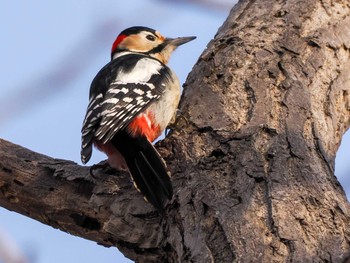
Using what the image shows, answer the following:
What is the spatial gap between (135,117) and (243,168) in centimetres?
101

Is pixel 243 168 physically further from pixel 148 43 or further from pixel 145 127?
pixel 148 43

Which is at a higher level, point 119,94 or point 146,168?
point 119,94

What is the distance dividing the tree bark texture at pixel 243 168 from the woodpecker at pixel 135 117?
74 mm

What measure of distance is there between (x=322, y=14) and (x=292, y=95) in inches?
36.6

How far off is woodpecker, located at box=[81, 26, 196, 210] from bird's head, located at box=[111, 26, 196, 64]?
0.55 m

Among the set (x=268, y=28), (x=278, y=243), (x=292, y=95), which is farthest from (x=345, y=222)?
(x=268, y=28)

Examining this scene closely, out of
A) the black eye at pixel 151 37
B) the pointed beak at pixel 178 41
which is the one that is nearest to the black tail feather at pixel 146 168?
the pointed beak at pixel 178 41

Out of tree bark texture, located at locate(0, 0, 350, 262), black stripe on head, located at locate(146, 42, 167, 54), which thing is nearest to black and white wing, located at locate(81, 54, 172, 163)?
tree bark texture, located at locate(0, 0, 350, 262)

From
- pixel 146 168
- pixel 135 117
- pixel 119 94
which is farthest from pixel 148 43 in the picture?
pixel 146 168

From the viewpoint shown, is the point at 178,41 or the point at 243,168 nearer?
the point at 243,168

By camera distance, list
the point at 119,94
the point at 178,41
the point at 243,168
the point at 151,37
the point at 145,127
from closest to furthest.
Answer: the point at 243,168
the point at 145,127
the point at 119,94
the point at 178,41
the point at 151,37

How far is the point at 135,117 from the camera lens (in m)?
4.00

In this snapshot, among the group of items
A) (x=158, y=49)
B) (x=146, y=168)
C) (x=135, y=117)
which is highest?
(x=158, y=49)

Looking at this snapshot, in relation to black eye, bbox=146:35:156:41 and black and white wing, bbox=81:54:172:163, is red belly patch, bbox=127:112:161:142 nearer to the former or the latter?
black and white wing, bbox=81:54:172:163
